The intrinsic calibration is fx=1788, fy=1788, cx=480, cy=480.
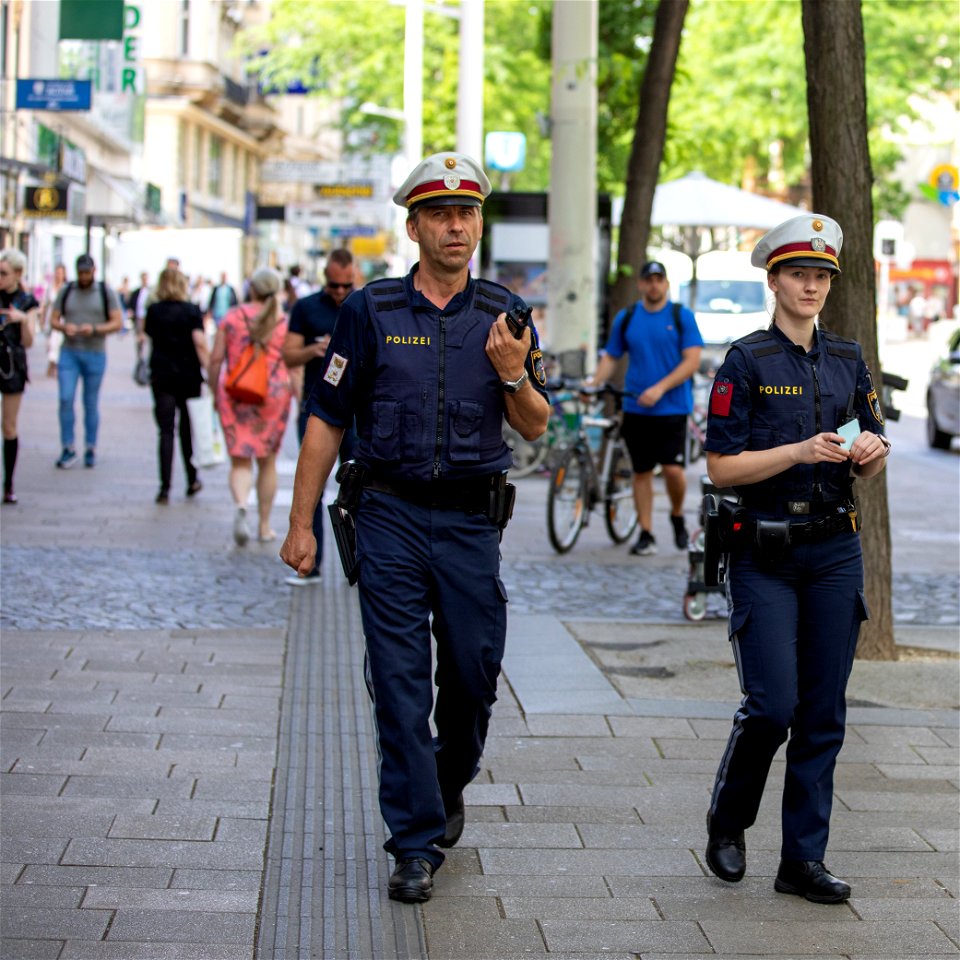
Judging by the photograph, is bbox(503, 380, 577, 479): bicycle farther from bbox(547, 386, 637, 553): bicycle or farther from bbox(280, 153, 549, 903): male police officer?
bbox(280, 153, 549, 903): male police officer

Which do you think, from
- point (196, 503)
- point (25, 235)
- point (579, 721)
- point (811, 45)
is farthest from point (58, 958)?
point (25, 235)

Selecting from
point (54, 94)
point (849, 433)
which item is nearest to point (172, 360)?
point (849, 433)

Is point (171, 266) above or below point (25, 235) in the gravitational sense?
below

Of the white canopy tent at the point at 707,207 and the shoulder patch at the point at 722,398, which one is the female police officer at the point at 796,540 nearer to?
the shoulder patch at the point at 722,398

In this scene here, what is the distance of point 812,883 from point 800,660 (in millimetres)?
589

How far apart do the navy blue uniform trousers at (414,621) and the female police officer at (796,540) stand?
68 cm

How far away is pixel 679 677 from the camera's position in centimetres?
766

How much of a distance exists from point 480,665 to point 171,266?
32.3 feet

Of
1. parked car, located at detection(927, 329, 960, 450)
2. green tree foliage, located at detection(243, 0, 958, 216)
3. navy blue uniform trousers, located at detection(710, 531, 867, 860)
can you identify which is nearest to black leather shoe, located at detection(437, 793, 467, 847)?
navy blue uniform trousers, located at detection(710, 531, 867, 860)

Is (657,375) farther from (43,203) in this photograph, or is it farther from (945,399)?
(43,203)

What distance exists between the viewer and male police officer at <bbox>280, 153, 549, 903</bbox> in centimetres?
471

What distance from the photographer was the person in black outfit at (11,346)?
12.7m

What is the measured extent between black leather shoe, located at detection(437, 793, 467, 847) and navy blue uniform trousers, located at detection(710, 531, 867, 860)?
847 mm

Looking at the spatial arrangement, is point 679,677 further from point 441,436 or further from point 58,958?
point 58,958
